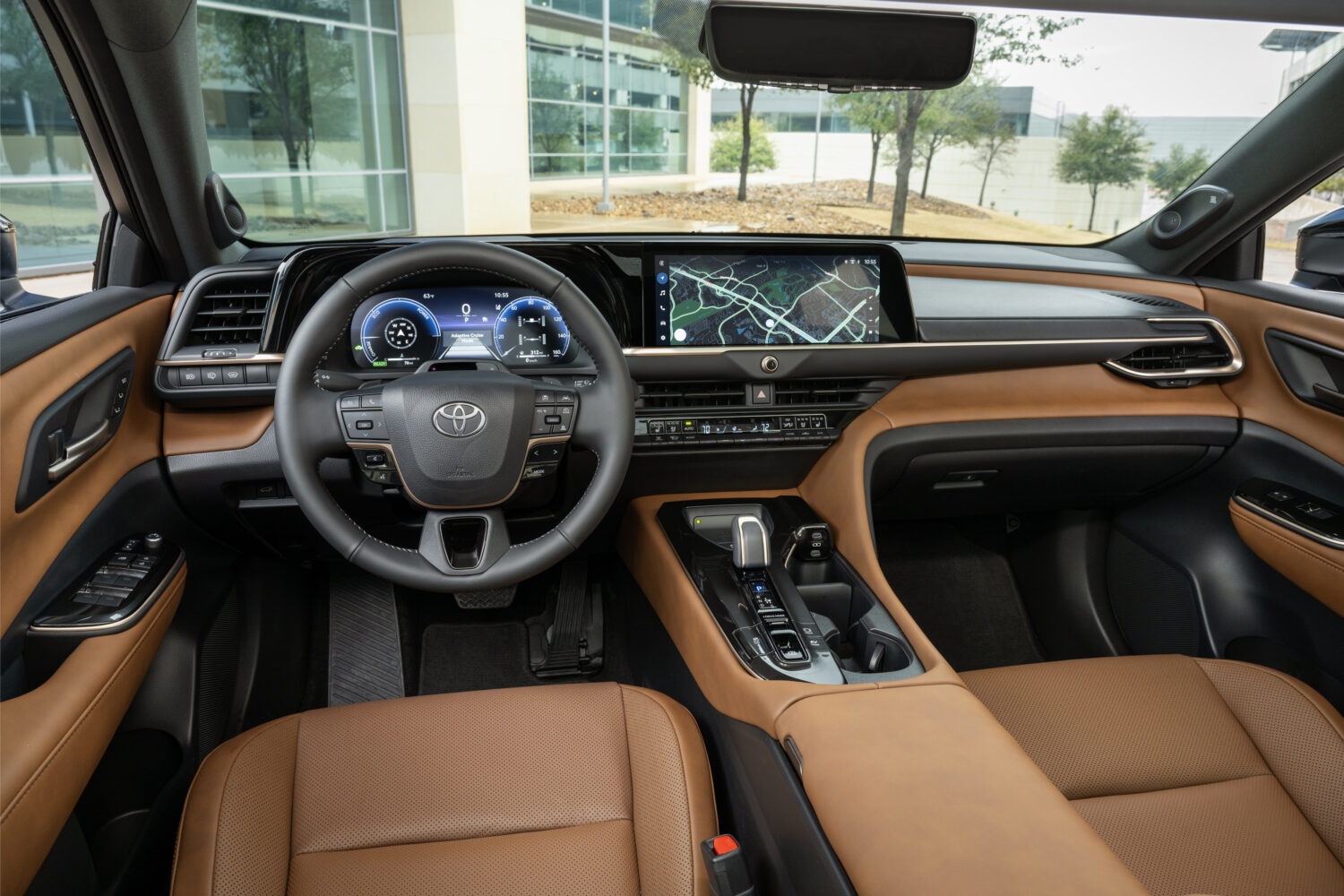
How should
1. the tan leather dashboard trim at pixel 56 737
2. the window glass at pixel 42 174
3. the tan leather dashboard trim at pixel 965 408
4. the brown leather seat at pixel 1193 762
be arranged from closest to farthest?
the tan leather dashboard trim at pixel 56 737 < the brown leather seat at pixel 1193 762 < the window glass at pixel 42 174 < the tan leather dashboard trim at pixel 965 408

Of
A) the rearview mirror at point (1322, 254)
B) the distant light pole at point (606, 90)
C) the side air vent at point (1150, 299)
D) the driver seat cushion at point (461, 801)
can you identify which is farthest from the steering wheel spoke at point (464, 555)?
the rearview mirror at point (1322, 254)

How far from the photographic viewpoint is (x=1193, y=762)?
1619 millimetres

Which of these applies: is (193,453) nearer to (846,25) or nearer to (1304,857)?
(846,25)

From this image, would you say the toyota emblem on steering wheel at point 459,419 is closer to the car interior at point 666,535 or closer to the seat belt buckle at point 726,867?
the car interior at point 666,535

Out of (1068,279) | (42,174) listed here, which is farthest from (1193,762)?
(42,174)

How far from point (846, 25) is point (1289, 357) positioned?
1.49 m

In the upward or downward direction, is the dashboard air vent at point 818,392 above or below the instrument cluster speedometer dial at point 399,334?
below

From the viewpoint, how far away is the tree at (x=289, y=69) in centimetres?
559

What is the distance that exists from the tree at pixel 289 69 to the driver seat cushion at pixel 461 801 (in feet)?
17.1

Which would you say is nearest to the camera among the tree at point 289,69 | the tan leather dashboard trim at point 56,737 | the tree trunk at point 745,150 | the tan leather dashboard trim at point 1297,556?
the tan leather dashboard trim at point 56,737

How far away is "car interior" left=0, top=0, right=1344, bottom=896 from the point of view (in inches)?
51.4

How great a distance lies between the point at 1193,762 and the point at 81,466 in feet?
6.79

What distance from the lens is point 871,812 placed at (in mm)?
1174

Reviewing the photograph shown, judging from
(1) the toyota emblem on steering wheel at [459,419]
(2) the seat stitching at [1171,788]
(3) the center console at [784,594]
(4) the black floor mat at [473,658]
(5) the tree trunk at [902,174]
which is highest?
(5) the tree trunk at [902,174]
